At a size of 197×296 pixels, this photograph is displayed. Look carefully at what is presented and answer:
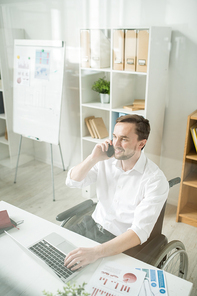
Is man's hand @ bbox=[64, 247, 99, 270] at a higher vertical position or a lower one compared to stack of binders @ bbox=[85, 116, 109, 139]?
lower

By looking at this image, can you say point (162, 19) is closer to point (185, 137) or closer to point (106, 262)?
point (185, 137)

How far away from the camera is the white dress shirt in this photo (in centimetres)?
123

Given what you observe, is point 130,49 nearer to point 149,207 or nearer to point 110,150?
point 110,150

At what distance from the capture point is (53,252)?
112 centimetres

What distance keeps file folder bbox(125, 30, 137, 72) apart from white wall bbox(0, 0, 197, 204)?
8 cm

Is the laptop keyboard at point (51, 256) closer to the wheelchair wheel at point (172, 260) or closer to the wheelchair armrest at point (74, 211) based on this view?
the wheelchair armrest at point (74, 211)

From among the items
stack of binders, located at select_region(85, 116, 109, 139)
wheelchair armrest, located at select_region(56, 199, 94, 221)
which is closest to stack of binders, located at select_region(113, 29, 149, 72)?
stack of binders, located at select_region(85, 116, 109, 139)

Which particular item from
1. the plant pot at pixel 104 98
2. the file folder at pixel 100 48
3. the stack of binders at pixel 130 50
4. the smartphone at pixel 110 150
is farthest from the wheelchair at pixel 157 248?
the file folder at pixel 100 48

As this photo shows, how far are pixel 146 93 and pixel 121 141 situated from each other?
55cm

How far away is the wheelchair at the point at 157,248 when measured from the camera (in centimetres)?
118

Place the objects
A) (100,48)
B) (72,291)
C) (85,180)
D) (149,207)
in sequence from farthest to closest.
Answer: (100,48) → (85,180) → (149,207) → (72,291)

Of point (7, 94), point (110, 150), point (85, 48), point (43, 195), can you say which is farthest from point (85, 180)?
point (7, 94)

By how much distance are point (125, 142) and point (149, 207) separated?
1.18ft

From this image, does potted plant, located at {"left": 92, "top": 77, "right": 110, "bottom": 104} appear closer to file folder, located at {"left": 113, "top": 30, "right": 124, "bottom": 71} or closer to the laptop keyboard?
file folder, located at {"left": 113, "top": 30, "right": 124, "bottom": 71}
